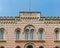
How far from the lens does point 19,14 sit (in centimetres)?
3450

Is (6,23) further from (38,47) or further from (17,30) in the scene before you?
(38,47)

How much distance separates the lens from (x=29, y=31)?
3425 cm

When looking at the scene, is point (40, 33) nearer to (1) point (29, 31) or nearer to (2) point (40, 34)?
(2) point (40, 34)

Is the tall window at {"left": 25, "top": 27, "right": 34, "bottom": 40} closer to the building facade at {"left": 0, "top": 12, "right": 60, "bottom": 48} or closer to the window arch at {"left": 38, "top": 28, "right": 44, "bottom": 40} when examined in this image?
the building facade at {"left": 0, "top": 12, "right": 60, "bottom": 48}

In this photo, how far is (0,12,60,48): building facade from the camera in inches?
1318

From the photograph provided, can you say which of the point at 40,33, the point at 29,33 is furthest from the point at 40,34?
the point at 29,33

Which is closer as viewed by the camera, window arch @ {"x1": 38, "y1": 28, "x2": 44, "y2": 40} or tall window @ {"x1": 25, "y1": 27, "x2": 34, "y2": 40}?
window arch @ {"x1": 38, "y1": 28, "x2": 44, "y2": 40}

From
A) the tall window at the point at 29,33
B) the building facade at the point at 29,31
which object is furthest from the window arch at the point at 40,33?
the tall window at the point at 29,33

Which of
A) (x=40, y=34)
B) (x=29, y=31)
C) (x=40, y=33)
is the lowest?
(x=40, y=34)

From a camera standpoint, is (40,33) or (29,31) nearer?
(40,33)

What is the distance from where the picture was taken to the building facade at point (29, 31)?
33469mm

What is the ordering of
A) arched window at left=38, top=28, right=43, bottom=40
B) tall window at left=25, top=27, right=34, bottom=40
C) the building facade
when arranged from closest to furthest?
the building facade → arched window at left=38, top=28, right=43, bottom=40 → tall window at left=25, top=27, right=34, bottom=40

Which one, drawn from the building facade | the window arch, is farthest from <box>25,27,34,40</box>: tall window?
the window arch

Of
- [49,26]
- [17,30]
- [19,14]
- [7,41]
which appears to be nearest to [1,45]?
[7,41]
